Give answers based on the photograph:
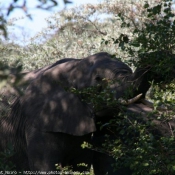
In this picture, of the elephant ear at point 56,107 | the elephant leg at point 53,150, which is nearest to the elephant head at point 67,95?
the elephant ear at point 56,107

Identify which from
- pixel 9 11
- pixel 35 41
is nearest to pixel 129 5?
pixel 35 41

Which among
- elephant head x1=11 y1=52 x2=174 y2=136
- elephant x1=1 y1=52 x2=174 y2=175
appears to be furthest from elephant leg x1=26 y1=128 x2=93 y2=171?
elephant head x1=11 y1=52 x2=174 y2=136

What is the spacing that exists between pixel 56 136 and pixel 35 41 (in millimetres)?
8886

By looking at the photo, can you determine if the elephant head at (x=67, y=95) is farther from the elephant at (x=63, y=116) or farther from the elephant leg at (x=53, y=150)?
the elephant leg at (x=53, y=150)

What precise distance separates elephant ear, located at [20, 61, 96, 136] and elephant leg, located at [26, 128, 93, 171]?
10 centimetres

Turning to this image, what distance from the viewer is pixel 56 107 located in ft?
20.3

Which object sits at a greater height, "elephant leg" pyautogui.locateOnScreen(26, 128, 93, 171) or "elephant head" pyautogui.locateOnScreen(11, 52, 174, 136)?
"elephant head" pyautogui.locateOnScreen(11, 52, 174, 136)

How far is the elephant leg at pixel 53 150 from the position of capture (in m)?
6.06

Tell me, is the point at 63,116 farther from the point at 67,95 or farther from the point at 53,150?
the point at 53,150

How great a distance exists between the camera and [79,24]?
49.5 feet

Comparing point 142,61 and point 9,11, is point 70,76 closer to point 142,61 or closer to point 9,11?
point 142,61

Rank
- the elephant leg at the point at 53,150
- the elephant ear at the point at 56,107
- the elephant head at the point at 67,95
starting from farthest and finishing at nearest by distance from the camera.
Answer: the elephant leg at the point at 53,150 < the elephant ear at the point at 56,107 < the elephant head at the point at 67,95

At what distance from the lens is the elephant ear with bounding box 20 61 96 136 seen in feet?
19.5

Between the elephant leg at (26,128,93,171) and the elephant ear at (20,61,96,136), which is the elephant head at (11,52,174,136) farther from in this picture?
the elephant leg at (26,128,93,171)
